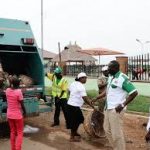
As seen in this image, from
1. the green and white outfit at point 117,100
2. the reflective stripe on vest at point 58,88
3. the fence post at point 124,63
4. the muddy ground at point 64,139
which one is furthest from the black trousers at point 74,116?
the fence post at point 124,63

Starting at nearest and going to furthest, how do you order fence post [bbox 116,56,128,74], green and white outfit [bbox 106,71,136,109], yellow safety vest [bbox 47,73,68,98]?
1. green and white outfit [bbox 106,71,136,109]
2. yellow safety vest [bbox 47,73,68,98]
3. fence post [bbox 116,56,128,74]

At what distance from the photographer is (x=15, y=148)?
8.02 meters

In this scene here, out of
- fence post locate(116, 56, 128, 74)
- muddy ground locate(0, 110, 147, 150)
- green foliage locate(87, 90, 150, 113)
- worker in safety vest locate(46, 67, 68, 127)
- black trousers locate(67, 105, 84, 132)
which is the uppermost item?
fence post locate(116, 56, 128, 74)

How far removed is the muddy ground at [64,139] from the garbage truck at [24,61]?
1.81ft

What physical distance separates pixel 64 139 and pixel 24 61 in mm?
2896

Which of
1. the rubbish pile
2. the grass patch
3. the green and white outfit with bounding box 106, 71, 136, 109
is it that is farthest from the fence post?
the green and white outfit with bounding box 106, 71, 136, 109

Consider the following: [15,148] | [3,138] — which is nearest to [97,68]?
[3,138]

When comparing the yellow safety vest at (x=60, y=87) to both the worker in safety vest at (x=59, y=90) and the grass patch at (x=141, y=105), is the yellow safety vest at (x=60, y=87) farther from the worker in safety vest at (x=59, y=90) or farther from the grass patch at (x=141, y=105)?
the grass patch at (x=141, y=105)

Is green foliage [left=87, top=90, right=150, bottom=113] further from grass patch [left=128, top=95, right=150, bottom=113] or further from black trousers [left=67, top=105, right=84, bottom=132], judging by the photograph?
black trousers [left=67, top=105, right=84, bottom=132]

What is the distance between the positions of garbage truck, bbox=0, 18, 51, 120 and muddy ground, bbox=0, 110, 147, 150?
0.55 meters

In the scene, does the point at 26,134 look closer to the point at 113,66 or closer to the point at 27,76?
the point at 27,76

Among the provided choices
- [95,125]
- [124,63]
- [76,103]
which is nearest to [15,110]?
[76,103]

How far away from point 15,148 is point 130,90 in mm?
2326

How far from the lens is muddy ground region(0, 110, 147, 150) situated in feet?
29.1
